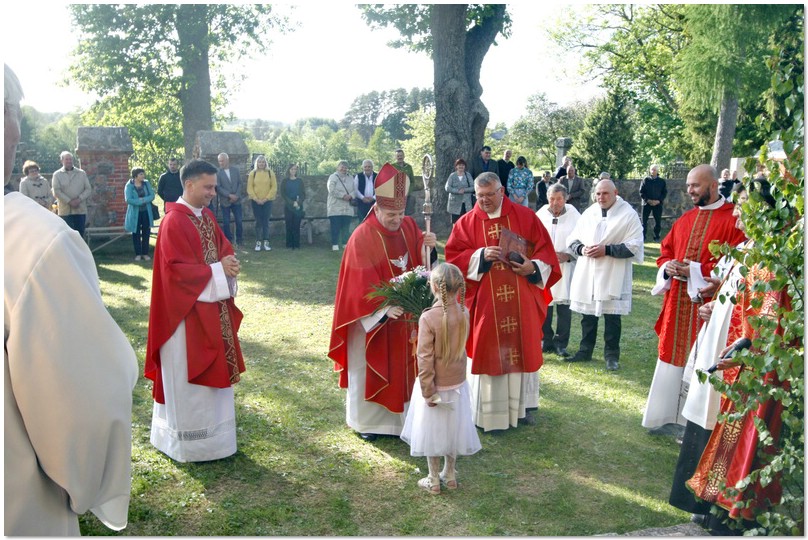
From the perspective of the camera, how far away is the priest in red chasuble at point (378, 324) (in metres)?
5.99

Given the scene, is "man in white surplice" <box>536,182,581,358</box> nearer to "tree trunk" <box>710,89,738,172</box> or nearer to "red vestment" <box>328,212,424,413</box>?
"red vestment" <box>328,212,424,413</box>

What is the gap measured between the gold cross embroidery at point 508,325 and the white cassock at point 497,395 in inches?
14.5

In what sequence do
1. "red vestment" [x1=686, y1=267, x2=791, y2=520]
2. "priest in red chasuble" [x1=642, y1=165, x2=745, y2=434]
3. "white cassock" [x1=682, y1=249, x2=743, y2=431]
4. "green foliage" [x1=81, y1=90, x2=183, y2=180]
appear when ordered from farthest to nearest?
"green foliage" [x1=81, y1=90, x2=183, y2=180], "priest in red chasuble" [x1=642, y1=165, x2=745, y2=434], "white cassock" [x1=682, y1=249, x2=743, y2=431], "red vestment" [x1=686, y1=267, x2=791, y2=520]

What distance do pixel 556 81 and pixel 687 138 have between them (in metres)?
6.81

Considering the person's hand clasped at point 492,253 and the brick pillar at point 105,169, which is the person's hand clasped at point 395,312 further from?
the brick pillar at point 105,169

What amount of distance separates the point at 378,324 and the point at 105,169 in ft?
38.3

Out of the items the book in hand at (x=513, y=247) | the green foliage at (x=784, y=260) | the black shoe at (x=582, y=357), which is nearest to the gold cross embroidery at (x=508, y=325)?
the book in hand at (x=513, y=247)

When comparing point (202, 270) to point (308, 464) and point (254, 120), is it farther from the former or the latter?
point (254, 120)

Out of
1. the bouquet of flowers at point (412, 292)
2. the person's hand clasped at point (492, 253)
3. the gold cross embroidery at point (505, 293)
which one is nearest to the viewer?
the bouquet of flowers at point (412, 292)

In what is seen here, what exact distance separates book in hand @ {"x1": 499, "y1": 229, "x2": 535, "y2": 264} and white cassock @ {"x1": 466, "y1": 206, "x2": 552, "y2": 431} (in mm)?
132

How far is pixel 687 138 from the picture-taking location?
113 ft

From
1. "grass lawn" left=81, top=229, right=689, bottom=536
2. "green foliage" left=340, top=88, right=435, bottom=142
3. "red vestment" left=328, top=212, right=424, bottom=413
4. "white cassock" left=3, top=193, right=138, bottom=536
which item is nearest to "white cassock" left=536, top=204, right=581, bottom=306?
"grass lawn" left=81, top=229, right=689, bottom=536

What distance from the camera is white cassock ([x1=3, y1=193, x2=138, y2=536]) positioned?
205 centimetres

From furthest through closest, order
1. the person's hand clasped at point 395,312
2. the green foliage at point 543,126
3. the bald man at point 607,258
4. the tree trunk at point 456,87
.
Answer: the green foliage at point 543,126
the tree trunk at point 456,87
the bald man at point 607,258
the person's hand clasped at point 395,312
